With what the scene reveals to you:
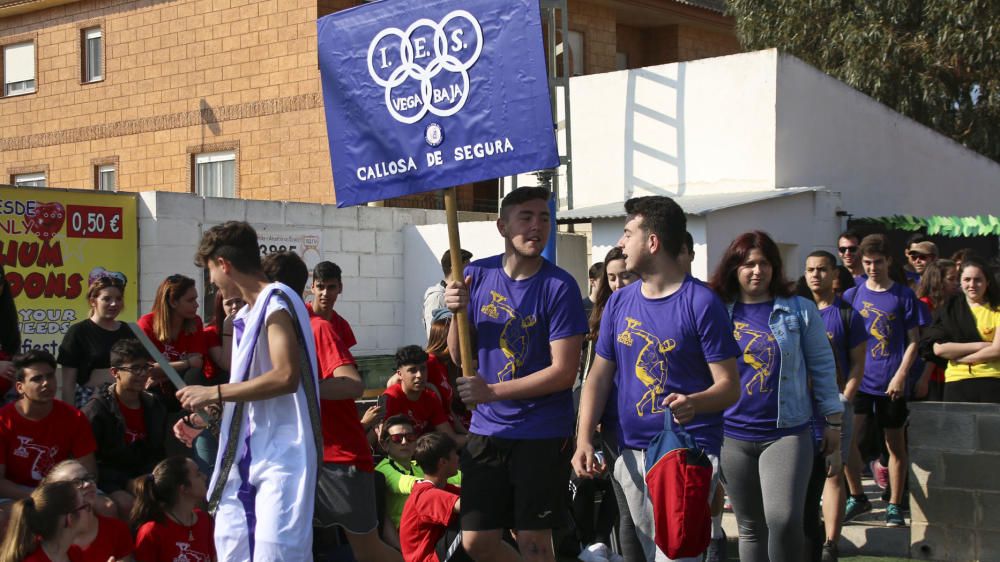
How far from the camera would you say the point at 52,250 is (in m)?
13.6

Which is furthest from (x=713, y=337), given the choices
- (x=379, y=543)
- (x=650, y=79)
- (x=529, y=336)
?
(x=650, y=79)

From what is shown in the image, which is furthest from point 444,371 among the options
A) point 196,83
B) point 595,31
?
point 595,31

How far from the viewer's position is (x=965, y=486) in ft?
25.6

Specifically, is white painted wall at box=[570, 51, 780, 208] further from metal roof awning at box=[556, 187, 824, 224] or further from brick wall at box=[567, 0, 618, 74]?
brick wall at box=[567, 0, 618, 74]

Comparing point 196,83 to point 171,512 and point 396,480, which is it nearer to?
point 396,480

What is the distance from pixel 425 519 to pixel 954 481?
10.6 feet

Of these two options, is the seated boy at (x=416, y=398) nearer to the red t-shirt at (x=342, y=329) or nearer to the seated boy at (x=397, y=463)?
the seated boy at (x=397, y=463)

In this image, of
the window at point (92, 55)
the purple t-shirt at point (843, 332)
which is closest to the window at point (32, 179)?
the window at point (92, 55)

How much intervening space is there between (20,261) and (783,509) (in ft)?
32.2

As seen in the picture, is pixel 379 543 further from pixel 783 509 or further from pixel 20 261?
pixel 20 261

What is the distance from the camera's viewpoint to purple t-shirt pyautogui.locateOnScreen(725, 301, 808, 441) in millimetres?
6227

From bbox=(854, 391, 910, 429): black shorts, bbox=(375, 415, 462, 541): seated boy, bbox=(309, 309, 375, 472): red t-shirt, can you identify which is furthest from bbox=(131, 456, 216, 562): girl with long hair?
bbox=(854, 391, 910, 429): black shorts

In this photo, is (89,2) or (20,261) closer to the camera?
(20,261)

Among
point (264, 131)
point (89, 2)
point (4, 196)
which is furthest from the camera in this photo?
point (89, 2)
